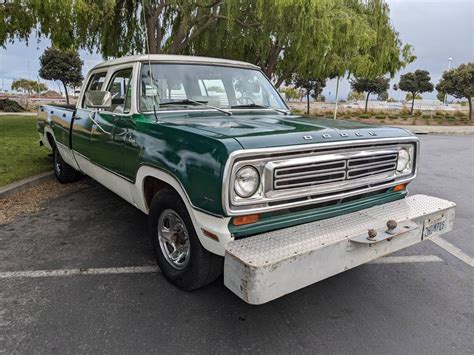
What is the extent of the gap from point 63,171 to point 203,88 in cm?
359

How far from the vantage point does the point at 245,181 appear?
104 inches

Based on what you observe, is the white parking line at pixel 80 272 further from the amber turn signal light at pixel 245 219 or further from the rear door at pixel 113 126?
the amber turn signal light at pixel 245 219

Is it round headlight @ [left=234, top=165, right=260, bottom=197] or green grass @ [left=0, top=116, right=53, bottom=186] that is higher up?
round headlight @ [left=234, top=165, right=260, bottom=197]

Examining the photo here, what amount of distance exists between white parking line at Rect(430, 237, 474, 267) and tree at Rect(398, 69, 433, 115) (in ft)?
106

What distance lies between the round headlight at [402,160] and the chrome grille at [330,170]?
0.16 metres

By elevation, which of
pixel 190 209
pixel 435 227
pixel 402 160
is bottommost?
pixel 435 227

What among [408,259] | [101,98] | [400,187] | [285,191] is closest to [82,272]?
[101,98]

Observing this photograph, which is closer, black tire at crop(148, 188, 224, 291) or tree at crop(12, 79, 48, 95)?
black tire at crop(148, 188, 224, 291)

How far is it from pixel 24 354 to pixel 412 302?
2841 mm

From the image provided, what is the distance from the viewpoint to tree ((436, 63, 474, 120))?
2940 cm

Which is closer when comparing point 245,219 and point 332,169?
point 245,219

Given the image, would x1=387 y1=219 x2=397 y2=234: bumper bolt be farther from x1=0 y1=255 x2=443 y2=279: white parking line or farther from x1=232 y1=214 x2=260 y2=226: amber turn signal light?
x1=0 y1=255 x2=443 y2=279: white parking line

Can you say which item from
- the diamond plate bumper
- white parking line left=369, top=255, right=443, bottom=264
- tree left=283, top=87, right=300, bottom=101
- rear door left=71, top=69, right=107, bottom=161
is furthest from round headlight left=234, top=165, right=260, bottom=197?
tree left=283, top=87, right=300, bottom=101

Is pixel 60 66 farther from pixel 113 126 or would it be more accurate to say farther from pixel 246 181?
pixel 246 181
